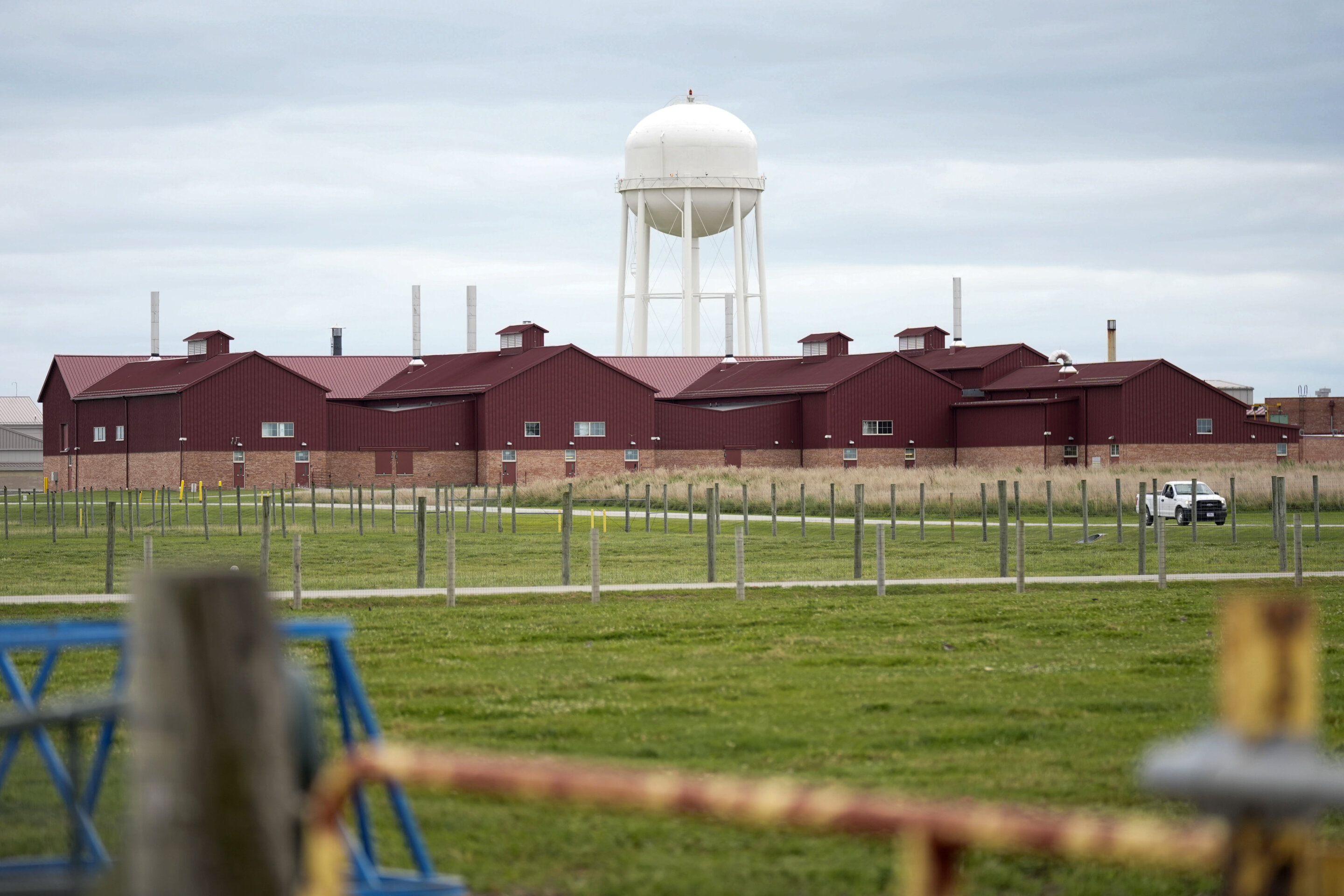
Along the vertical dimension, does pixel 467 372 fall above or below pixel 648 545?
above

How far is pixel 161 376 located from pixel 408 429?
13.3 metres

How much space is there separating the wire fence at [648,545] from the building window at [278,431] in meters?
14.7

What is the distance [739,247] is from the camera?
96.9 metres

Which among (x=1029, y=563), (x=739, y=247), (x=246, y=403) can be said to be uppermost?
(x=739, y=247)

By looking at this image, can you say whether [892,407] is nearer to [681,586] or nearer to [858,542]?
[858,542]

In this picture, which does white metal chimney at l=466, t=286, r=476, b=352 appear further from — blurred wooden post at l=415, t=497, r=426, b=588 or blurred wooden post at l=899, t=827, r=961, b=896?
blurred wooden post at l=899, t=827, r=961, b=896

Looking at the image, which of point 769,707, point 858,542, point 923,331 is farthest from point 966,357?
point 769,707

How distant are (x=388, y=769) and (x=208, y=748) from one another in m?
0.43

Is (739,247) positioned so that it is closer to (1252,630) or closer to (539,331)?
(539,331)

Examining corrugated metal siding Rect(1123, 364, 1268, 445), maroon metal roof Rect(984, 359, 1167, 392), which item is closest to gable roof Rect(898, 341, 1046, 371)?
maroon metal roof Rect(984, 359, 1167, 392)

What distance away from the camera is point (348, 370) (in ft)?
A: 294

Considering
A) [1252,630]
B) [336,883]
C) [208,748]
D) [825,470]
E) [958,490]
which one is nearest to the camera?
[1252,630]

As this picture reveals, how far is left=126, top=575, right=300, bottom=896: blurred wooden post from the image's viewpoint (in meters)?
3.19

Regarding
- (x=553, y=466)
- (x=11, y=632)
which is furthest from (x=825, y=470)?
(x=11, y=632)
